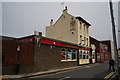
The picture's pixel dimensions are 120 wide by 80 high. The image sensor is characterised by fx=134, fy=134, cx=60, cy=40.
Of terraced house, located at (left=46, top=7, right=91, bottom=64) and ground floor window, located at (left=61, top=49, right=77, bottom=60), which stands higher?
terraced house, located at (left=46, top=7, right=91, bottom=64)

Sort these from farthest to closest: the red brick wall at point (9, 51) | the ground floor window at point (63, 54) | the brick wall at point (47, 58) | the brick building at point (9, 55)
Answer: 1. the ground floor window at point (63, 54)
2. the brick wall at point (47, 58)
3. the red brick wall at point (9, 51)
4. the brick building at point (9, 55)

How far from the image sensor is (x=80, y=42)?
91.5 feet

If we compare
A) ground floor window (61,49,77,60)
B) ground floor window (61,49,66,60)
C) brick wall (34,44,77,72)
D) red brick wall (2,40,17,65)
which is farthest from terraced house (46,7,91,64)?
red brick wall (2,40,17,65)

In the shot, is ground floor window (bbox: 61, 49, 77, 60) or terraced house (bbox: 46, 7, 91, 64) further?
terraced house (bbox: 46, 7, 91, 64)

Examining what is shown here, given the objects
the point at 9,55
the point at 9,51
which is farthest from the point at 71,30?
the point at 9,55

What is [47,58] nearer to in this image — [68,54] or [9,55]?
[9,55]

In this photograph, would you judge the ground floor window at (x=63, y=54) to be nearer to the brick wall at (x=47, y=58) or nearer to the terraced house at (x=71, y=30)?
the brick wall at (x=47, y=58)

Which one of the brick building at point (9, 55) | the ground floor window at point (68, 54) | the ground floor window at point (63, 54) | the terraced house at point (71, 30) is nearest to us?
the brick building at point (9, 55)

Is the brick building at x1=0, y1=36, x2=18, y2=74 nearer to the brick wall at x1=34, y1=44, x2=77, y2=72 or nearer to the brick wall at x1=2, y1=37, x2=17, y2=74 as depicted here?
the brick wall at x1=2, y1=37, x2=17, y2=74

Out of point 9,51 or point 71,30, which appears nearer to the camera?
point 9,51

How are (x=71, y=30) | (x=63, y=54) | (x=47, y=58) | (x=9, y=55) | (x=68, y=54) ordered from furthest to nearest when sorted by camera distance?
(x=71, y=30), (x=68, y=54), (x=63, y=54), (x=47, y=58), (x=9, y=55)

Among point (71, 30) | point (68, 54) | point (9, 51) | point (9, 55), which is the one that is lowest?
point (68, 54)

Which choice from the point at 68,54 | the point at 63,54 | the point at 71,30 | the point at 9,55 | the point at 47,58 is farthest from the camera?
the point at 71,30

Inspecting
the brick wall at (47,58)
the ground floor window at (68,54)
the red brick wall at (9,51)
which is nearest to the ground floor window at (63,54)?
the ground floor window at (68,54)
